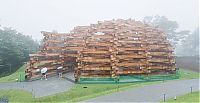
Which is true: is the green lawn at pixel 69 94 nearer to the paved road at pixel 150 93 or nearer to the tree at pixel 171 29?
the paved road at pixel 150 93

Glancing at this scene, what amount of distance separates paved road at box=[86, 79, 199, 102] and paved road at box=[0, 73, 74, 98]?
5.32 metres

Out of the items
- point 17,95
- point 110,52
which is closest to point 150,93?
point 110,52

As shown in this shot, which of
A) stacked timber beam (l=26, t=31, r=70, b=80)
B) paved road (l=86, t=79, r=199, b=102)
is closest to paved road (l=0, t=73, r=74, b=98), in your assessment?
stacked timber beam (l=26, t=31, r=70, b=80)

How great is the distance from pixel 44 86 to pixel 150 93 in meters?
9.84

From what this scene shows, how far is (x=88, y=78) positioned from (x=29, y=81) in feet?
20.0

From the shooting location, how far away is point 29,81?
1214 inches

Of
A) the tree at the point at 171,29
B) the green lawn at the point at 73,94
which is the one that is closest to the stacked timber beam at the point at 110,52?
the green lawn at the point at 73,94

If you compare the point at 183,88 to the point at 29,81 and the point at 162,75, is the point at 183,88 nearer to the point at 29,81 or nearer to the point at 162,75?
the point at 162,75

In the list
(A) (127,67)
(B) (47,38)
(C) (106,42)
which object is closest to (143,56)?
(A) (127,67)

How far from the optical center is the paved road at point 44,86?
24609mm

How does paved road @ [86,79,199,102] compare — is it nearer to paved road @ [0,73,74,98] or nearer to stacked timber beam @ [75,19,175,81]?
paved road @ [0,73,74,98]

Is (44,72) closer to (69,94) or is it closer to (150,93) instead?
(69,94)

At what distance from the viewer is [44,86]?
27234mm

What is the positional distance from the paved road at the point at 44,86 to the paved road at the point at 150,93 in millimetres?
5315
